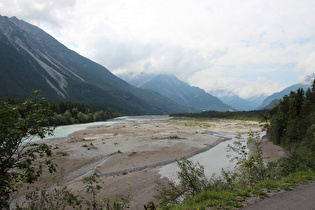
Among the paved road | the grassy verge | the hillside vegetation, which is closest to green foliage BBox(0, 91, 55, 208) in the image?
the hillside vegetation

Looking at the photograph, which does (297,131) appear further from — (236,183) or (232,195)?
(232,195)

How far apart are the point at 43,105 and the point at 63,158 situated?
85.7ft

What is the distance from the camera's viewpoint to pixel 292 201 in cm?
944

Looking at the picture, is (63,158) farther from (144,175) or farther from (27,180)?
(27,180)

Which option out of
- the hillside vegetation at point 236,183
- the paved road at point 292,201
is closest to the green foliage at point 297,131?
the hillside vegetation at point 236,183

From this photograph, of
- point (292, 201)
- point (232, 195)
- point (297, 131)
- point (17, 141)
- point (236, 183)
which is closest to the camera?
point (17, 141)

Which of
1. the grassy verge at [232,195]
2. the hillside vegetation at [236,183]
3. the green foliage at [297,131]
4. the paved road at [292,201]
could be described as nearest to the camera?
the paved road at [292,201]

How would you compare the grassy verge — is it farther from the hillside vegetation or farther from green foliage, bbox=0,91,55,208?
green foliage, bbox=0,91,55,208

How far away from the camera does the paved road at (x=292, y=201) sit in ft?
29.0

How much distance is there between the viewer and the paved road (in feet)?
29.0

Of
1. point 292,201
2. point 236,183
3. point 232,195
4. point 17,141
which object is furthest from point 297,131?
point 17,141

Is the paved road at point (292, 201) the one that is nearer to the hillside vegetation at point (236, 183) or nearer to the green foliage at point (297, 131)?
the hillside vegetation at point (236, 183)

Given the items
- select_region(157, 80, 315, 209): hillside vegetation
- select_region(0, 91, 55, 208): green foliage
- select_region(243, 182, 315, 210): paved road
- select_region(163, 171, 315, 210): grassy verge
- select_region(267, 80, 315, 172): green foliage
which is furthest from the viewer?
select_region(267, 80, 315, 172): green foliage

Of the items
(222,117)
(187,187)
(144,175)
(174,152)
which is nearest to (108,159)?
(144,175)
